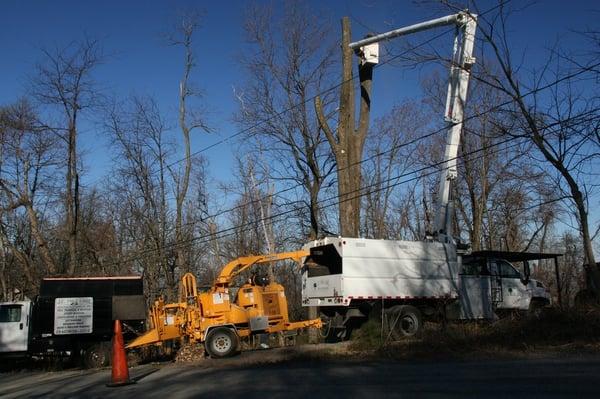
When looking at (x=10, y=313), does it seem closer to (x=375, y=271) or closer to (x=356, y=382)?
(x=375, y=271)

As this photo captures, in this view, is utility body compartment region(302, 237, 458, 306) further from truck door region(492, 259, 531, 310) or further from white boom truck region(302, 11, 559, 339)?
truck door region(492, 259, 531, 310)

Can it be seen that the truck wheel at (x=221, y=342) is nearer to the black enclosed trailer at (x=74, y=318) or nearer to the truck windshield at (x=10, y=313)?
the black enclosed trailer at (x=74, y=318)

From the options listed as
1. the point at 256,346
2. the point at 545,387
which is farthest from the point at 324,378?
the point at 256,346

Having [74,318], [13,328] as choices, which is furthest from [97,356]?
[13,328]

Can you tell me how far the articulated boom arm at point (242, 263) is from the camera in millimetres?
16578

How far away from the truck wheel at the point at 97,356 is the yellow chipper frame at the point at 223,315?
1795mm

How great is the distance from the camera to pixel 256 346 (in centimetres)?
1708

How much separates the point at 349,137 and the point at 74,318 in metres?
11.2

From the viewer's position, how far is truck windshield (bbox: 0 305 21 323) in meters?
19.1

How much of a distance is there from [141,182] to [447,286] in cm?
2378

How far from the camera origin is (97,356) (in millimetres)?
18312

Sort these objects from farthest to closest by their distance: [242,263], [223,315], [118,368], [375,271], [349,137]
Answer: [349,137] < [242,263] < [223,315] < [375,271] < [118,368]

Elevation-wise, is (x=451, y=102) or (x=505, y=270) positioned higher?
(x=451, y=102)

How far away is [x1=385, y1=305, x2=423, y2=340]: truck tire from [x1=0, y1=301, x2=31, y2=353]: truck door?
453 inches
